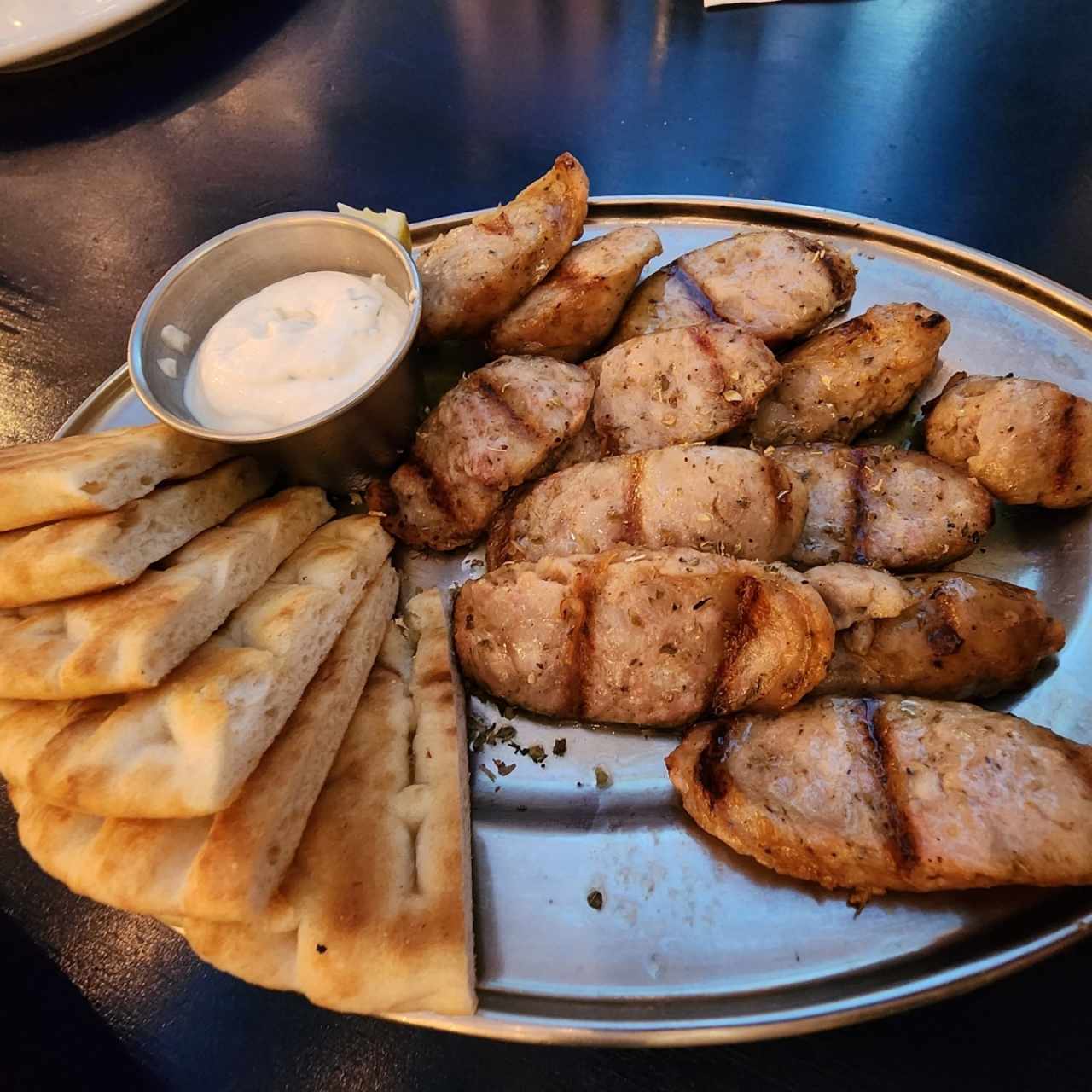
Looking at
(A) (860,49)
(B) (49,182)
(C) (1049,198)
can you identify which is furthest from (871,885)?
(B) (49,182)

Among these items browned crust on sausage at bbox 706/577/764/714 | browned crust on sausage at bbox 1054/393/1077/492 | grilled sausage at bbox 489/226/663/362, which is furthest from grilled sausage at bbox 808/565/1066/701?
grilled sausage at bbox 489/226/663/362

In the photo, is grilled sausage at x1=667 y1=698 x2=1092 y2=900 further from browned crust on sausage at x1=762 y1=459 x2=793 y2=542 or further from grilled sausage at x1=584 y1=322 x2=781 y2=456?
grilled sausage at x1=584 y1=322 x2=781 y2=456

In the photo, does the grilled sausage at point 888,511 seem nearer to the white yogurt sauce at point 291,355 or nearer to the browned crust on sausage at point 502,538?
the browned crust on sausage at point 502,538

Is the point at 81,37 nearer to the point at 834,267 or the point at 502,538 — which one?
the point at 502,538

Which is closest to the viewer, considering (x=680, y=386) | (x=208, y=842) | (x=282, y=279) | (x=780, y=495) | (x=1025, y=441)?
(x=208, y=842)

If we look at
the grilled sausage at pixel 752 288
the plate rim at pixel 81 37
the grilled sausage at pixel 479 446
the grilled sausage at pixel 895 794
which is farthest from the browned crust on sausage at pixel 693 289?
the plate rim at pixel 81 37

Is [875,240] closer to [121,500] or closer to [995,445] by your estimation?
[995,445]

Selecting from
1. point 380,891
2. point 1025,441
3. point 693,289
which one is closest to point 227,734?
point 380,891
